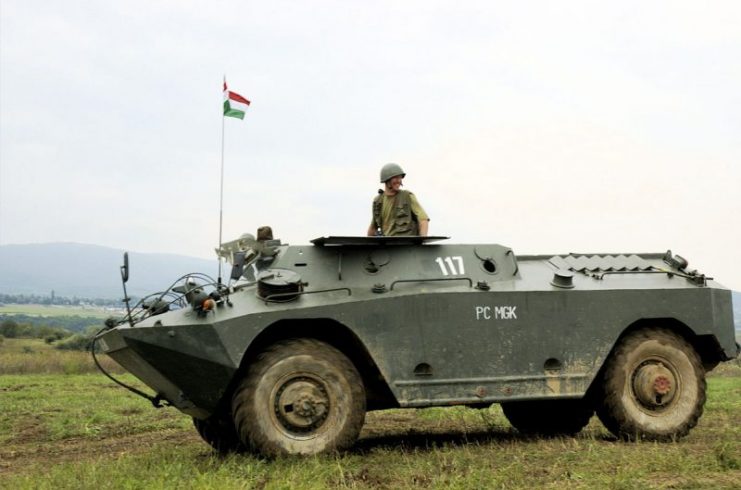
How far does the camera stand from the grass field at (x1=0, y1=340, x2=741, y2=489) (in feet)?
22.3

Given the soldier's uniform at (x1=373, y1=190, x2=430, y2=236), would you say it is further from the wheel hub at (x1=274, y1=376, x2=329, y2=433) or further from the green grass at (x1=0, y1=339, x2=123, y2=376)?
the green grass at (x1=0, y1=339, x2=123, y2=376)

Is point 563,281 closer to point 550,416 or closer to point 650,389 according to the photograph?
point 650,389

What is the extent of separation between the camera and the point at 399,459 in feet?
25.9

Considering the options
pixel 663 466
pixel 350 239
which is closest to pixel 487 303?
pixel 350 239

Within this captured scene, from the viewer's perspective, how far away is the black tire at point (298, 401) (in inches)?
306

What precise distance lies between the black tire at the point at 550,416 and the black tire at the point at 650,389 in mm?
927

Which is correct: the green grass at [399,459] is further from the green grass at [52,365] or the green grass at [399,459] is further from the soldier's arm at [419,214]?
the green grass at [52,365]

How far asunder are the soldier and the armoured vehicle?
1096 millimetres

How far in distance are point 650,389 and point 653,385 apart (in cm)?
5

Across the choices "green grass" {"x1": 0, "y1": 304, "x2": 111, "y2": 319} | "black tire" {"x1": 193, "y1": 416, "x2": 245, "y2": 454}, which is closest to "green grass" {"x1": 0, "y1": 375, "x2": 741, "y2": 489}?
"black tire" {"x1": 193, "y1": 416, "x2": 245, "y2": 454}

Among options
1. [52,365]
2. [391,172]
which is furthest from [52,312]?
[391,172]

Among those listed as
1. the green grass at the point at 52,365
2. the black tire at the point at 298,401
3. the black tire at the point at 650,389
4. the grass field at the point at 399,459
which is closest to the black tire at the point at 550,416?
the grass field at the point at 399,459

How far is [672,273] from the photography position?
9.59 m

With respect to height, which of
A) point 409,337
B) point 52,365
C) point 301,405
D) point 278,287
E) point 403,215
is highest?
point 403,215
